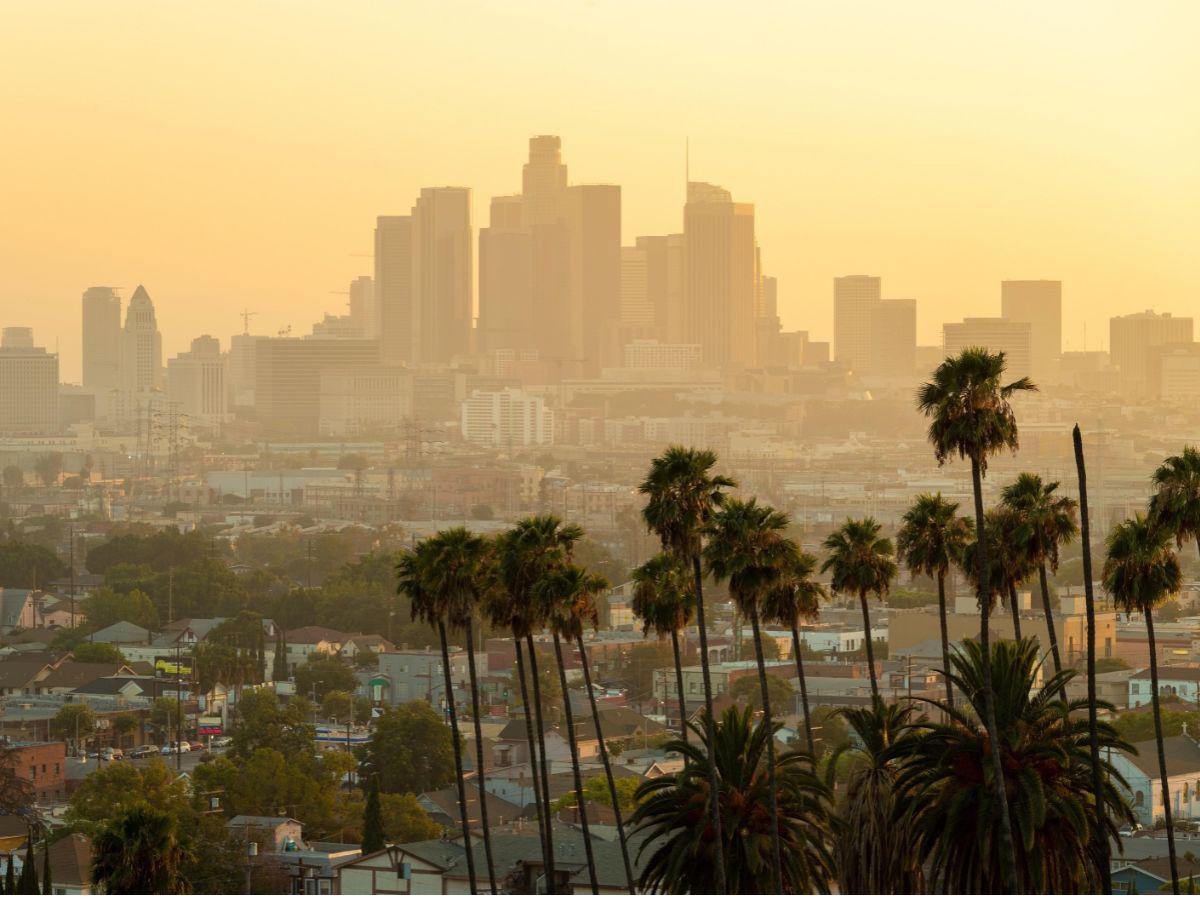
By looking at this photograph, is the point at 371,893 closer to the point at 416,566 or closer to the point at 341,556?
the point at 416,566

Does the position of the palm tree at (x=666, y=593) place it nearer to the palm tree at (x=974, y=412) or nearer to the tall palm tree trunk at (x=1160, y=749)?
the palm tree at (x=974, y=412)

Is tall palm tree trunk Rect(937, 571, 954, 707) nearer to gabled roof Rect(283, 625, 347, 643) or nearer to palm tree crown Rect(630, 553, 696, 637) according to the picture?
palm tree crown Rect(630, 553, 696, 637)

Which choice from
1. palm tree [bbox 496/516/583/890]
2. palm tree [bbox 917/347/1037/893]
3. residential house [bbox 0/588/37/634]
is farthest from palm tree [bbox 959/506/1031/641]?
residential house [bbox 0/588/37/634]

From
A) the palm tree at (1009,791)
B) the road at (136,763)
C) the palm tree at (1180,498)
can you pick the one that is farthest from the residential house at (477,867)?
the road at (136,763)

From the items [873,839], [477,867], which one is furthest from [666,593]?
[477,867]

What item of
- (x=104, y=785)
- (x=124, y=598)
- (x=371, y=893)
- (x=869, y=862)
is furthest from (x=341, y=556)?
(x=869, y=862)
